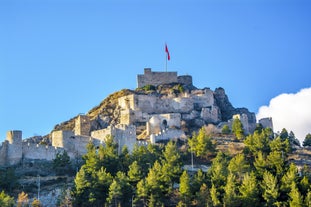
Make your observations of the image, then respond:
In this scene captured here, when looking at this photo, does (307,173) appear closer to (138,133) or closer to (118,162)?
(118,162)

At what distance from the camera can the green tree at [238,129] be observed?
74562 mm

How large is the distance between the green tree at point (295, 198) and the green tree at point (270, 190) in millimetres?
1123

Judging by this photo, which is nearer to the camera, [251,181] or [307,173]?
[251,181]

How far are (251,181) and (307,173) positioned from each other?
7.36 m

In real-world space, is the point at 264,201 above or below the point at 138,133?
below

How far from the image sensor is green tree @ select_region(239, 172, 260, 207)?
171ft

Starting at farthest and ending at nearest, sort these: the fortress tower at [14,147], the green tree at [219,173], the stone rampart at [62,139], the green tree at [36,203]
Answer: the stone rampart at [62,139]
the fortress tower at [14,147]
the green tree at [219,173]
the green tree at [36,203]

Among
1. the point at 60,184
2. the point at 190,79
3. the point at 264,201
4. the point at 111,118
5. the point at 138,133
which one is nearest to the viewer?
the point at 264,201

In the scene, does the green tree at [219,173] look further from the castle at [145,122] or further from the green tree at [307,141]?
the green tree at [307,141]

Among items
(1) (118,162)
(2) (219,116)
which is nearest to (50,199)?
(1) (118,162)

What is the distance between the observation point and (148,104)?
81.1 metres

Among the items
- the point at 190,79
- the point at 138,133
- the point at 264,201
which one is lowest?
the point at 264,201

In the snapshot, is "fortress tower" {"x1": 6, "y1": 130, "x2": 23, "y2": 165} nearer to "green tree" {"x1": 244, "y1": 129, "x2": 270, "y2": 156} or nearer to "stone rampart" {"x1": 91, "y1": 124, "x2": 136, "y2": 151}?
"stone rampart" {"x1": 91, "y1": 124, "x2": 136, "y2": 151}

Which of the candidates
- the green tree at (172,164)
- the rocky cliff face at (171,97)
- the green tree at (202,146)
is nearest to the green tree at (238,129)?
the rocky cliff face at (171,97)
